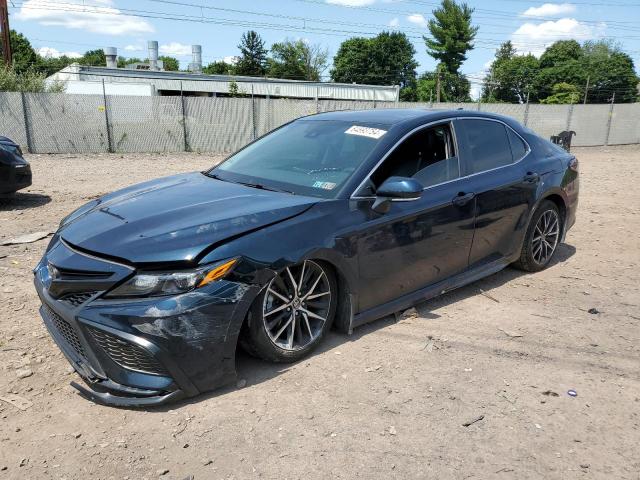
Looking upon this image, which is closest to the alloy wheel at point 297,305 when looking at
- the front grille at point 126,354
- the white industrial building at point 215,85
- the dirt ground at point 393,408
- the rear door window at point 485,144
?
the dirt ground at point 393,408

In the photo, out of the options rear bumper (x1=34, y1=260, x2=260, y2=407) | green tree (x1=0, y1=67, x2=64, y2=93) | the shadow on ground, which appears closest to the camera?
rear bumper (x1=34, y1=260, x2=260, y2=407)

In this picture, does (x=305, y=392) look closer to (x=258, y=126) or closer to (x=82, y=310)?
(x=82, y=310)

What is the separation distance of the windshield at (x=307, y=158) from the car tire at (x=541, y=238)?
2.07 meters

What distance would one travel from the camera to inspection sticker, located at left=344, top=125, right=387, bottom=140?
13.4ft

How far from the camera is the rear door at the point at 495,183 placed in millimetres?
4539

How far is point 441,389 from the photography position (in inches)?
131

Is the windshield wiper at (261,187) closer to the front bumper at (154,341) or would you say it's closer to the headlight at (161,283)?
the front bumper at (154,341)

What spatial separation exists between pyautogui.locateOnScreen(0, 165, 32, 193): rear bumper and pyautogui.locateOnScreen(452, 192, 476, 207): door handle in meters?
6.66

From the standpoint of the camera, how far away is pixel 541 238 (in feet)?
17.9

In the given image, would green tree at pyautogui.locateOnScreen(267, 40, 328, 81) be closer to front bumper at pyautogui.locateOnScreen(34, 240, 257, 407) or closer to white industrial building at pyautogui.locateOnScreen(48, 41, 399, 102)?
Result: white industrial building at pyautogui.locateOnScreen(48, 41, 399, 102)

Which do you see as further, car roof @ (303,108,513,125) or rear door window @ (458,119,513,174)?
rear door window @ (458,119,513,174)

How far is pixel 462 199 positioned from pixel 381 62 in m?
89.9

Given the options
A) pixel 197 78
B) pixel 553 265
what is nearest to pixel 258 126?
pixel 553 265

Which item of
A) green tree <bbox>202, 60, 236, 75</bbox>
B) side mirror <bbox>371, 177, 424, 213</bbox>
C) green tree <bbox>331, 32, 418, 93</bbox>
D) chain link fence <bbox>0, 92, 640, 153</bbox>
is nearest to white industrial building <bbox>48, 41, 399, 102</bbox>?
chain link fence <bbox>0, 92, 640, 153</bbox>
